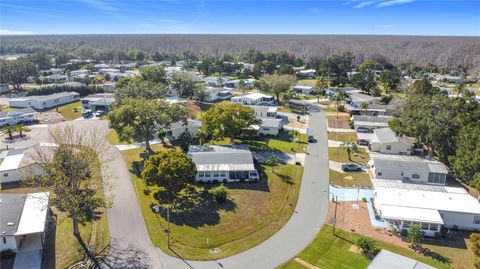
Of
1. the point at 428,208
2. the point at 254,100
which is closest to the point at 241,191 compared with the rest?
the point at 428,208

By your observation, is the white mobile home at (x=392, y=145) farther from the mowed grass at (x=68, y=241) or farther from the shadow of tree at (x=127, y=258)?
the mowed grass at (x=68, y=241)

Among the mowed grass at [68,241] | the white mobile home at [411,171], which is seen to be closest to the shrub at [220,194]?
the mowed grass at [68,241]

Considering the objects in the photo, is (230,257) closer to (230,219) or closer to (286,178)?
(230,219)

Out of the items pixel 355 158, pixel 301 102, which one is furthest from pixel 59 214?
pixel 301 102

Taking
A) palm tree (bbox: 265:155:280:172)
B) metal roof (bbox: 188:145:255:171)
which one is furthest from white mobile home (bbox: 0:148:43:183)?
palm tree (bbox: 265:155:280:172)

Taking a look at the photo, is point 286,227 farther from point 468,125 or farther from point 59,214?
point 468,125

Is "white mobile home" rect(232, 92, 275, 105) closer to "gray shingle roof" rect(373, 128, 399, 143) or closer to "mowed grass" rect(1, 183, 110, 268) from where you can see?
"gray shingle roof" rect(373, 128, 399, 143)
